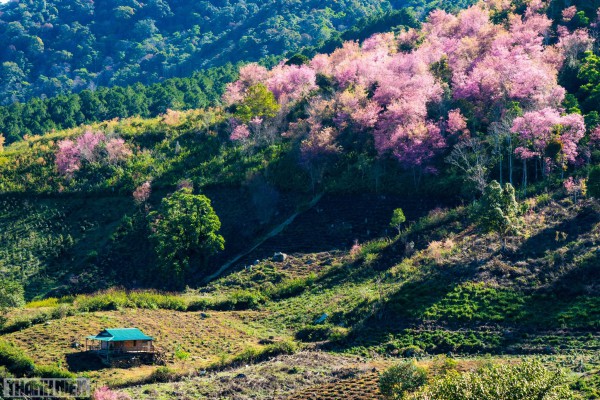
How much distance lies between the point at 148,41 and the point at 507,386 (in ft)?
576

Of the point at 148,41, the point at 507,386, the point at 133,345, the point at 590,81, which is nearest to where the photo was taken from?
the point at 507,386

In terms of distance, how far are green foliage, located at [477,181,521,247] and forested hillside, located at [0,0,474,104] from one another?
10912 centimetres

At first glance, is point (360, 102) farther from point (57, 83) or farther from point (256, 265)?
point (57, 83)

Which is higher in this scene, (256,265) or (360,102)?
(360,102)

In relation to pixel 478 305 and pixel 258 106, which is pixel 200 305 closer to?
pixel 478 305

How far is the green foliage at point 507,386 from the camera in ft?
88.0

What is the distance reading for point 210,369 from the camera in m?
43.3

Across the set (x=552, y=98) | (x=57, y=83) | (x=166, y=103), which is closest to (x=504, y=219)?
(x=552, y=98)

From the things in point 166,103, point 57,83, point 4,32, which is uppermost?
point 4,32

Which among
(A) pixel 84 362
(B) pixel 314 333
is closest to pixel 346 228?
(B) pixel 314 333

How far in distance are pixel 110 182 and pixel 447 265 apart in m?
41.3

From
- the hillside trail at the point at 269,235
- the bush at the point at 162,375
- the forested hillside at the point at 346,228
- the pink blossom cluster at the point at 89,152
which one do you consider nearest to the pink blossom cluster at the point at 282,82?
the forested hillside at the point at 346,228

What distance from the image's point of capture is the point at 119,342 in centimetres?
4444

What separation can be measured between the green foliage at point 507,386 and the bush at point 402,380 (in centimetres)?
452
